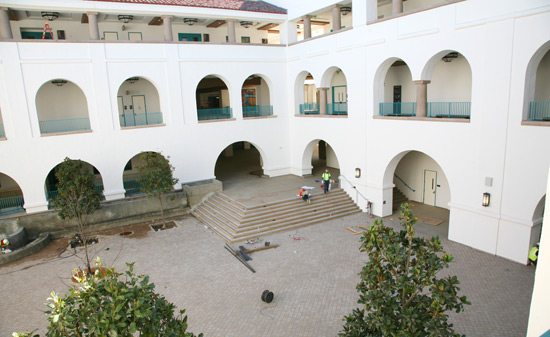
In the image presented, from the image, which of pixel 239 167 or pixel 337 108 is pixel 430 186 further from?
pixel 239 167

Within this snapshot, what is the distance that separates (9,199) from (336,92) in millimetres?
19731

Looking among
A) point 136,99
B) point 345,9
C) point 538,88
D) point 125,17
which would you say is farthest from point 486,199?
point 136,99

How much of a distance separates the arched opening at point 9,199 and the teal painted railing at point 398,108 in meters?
18.7

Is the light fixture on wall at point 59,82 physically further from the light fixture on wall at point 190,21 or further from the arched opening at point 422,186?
the arched opening at point 422,186

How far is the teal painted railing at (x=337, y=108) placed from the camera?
75.9ft

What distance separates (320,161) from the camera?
99.3ft

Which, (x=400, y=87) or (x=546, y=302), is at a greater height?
(x=400, y=87)

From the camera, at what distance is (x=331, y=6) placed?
20.9 metres

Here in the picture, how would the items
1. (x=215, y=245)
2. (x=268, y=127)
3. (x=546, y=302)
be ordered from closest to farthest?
1. (x=546, y=302)
2. (x=215, y=245)
3. (x=268, y=127)

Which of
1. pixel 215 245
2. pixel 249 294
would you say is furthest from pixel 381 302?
pixel 215 245

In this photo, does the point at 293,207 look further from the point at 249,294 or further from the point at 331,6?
the point at 331,6

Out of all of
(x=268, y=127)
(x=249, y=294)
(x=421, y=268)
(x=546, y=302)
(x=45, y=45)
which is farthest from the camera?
(x=268, y=127)

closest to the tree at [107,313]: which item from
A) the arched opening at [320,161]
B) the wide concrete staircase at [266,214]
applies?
the wide concrete staircase at [266,214]

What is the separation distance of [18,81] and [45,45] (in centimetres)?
214
